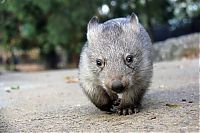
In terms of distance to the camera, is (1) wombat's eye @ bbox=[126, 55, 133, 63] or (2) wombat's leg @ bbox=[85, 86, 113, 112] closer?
(1) wombat's eye @ bbox=[126, 55, 133, 63]

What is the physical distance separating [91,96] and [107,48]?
19.2 inches

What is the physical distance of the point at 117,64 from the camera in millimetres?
3498

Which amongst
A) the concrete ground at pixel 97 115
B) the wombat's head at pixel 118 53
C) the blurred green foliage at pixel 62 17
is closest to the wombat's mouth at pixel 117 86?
the wombat's head at pixel 118 53

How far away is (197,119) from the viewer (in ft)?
10.6

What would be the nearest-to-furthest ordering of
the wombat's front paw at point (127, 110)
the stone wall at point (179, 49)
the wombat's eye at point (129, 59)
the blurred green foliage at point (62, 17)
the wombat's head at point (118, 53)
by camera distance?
the wombat's head at point (118, 53)
the wombat's eye at point (129, 59)
the wombat's front paw at point (127, 110)
the stone wall at point (179, 49)
the blurred green foliage at point (62, 17)

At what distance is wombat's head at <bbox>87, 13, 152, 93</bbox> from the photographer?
11.3 feet

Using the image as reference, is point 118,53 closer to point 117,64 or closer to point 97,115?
point 117,64

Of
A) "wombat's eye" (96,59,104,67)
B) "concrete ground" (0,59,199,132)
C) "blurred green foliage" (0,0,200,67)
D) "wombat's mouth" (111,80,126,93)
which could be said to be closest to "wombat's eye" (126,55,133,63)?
"wombat's eye" (96,59,104,67)

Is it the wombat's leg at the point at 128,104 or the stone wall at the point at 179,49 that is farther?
the stone wall at the point at 179,49

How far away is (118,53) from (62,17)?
429 inches

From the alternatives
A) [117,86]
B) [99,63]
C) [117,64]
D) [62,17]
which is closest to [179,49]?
[62,17]

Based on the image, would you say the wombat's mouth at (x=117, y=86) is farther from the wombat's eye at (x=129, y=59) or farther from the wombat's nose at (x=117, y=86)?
the wombat's eye at (x=129, y=59)

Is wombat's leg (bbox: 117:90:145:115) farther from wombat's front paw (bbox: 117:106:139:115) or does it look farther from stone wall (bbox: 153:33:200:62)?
stone wall (bbox: 153:33:200:62)

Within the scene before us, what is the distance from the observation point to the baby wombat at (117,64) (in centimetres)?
352
